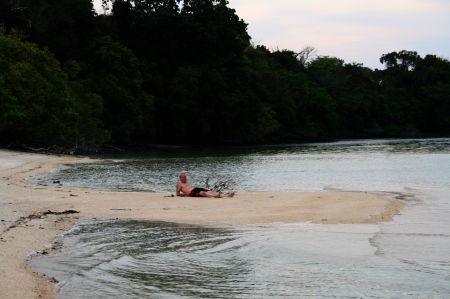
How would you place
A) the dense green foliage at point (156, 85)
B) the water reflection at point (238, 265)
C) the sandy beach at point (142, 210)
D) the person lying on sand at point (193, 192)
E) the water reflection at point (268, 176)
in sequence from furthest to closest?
the dense green foliage at point (156, 85)
the water reflection at point (268, 176)
the person lying on sand at point (193, 192)
the sandy beach at point (142, 210)
the water reflection at point (238, 265)

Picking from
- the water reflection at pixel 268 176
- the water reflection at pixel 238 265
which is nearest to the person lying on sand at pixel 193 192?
the water reflection at pixel 268 176

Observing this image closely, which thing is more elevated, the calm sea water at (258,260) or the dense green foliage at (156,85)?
the dense green foliage at (156,85)

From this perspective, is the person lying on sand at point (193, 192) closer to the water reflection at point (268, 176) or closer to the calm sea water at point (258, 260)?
the water reflection at point (268, 176)

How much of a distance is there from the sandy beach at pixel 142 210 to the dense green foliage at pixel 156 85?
26.8m

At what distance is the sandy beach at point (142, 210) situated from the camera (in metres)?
10.6

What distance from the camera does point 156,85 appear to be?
240 feet

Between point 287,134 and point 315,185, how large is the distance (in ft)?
229

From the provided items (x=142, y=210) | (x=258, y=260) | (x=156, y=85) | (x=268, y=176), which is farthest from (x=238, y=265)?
(x=156, y=85)

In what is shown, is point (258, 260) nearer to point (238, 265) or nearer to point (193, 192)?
point (238, 265)

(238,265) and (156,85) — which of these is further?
(156,85)

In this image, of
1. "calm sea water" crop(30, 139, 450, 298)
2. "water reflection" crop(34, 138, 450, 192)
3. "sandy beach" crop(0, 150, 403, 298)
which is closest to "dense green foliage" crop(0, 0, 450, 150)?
"water reflection" crop(34, 138, 450, 192)

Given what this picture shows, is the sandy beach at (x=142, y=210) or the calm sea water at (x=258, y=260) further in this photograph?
the sandy beach at (x=142, y=210)

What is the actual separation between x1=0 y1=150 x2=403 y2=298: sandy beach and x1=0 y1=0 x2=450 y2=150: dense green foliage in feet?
88.0

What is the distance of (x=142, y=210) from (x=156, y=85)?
189 feet
